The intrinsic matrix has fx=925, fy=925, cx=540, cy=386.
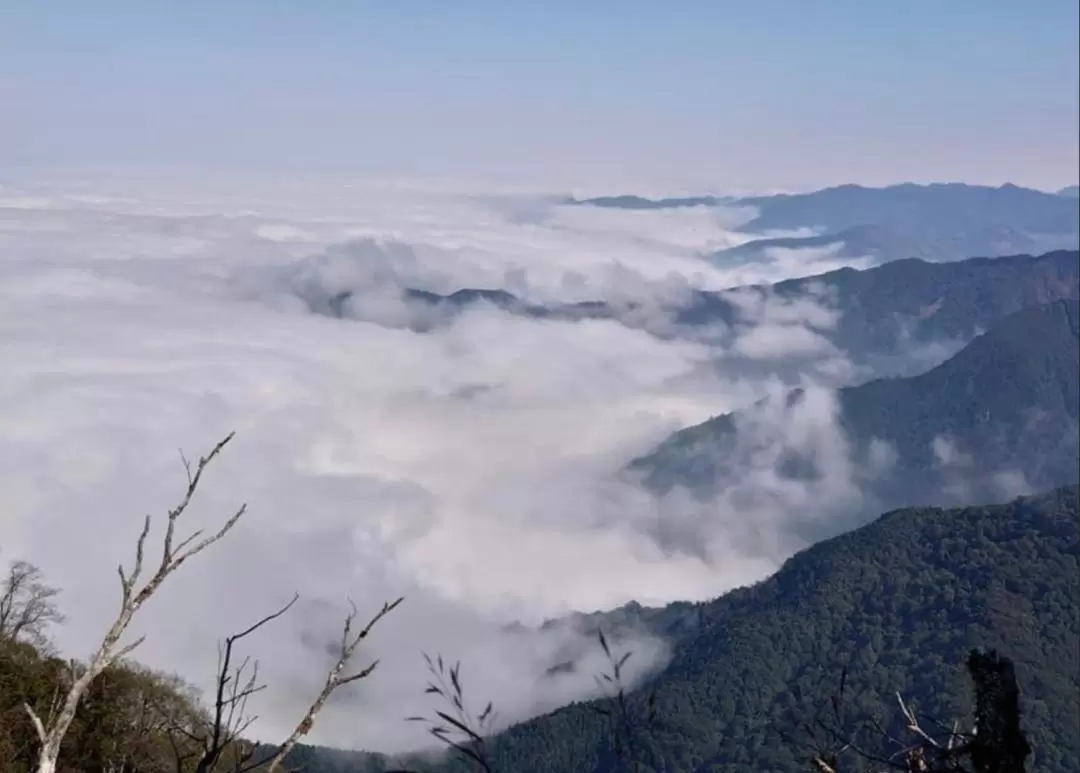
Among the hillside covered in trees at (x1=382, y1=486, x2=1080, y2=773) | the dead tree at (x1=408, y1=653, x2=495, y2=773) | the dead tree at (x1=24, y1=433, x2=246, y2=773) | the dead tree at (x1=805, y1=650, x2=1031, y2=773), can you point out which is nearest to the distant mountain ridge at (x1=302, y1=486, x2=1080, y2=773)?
the hillside covered in trees at (x1=382, y1=486, x2=1080, y2=773)

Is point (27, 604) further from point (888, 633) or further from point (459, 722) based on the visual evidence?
point (888, 633)

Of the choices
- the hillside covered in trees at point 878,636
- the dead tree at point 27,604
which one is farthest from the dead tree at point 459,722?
the hillside covered in trees at point 878,636

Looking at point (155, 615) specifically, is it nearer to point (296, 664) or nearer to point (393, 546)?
point (296, 664)

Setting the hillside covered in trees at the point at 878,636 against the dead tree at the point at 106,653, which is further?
the hillside covered in trees at the point at 878,636

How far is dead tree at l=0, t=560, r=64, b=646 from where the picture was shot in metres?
23.9

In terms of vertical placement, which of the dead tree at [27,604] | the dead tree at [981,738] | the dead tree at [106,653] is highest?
the dead tree at [27,604]

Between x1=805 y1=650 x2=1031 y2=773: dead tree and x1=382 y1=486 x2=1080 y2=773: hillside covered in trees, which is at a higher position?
x1=382 y1=486 x2=1080 y2=773: hillside covered in trees

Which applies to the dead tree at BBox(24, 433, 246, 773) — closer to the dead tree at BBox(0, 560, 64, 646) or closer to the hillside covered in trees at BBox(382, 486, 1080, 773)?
the dead tree at BBox(0, 560, 64, 646)

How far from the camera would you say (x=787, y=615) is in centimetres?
9538

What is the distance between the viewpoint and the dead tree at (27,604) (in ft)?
78.4

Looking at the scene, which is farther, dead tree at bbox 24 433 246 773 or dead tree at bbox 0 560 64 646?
dead tree at bbox 0 560 64 646

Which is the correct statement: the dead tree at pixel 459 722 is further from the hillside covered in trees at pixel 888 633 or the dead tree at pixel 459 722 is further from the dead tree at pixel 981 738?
the hillside covered in trees at pixel 888 633

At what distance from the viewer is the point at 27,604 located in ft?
83.0

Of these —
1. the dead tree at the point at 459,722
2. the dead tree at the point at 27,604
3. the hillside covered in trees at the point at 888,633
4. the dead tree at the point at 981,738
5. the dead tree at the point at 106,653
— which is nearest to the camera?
the dead tree at the point at 459,722
